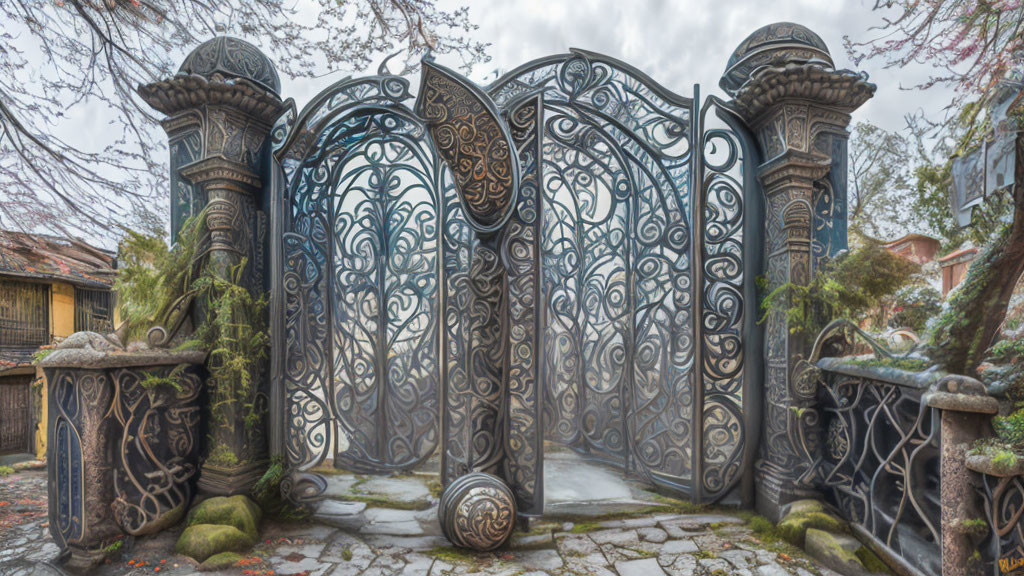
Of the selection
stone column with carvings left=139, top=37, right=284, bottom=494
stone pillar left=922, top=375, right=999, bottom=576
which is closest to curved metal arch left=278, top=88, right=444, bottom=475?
stone column with carvings left=139, top=37, right=284, bottom=494

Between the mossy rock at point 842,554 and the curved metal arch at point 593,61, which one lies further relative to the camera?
the curved metal arch at point 593,61

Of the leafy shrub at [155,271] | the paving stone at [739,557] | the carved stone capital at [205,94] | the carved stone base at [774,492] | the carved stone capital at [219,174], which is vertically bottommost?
the paving stone at [739,557]

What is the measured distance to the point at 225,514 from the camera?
3.41 m

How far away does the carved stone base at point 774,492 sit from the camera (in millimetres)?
3527

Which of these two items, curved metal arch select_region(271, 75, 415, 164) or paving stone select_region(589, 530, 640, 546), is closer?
paving stone select_region(589, 530, 640, 546)

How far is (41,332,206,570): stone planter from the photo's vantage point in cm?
305

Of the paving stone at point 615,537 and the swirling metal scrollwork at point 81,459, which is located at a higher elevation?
the swirling metal scrollwork at point 81,459

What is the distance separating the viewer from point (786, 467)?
3594mm

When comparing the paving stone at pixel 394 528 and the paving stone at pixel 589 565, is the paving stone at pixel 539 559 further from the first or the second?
the paving stone at pixel 394 528

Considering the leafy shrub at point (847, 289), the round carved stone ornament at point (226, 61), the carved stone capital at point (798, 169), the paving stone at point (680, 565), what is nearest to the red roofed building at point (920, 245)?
the leafy shrub at point (847, 289)

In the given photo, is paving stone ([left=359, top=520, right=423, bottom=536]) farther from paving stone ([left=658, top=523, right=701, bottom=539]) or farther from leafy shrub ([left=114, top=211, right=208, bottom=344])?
leafy shrub ([left=114, top=211, right=208, bottom=344])

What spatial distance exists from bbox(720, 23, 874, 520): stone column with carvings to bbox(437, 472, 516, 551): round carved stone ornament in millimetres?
2069

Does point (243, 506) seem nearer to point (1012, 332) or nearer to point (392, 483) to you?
point (392, 483)

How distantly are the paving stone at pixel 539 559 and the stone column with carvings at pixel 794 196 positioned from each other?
5.67 ft
